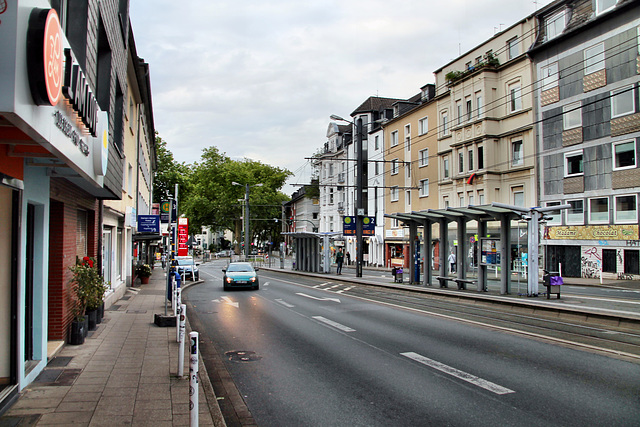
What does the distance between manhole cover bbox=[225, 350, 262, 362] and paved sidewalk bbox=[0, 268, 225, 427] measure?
0.81 m

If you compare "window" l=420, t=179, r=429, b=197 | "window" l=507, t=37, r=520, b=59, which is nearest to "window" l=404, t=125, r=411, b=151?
"window" l=420, t=179, r=429, b=197

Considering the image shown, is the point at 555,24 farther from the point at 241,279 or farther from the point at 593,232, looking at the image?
the point at 241,279

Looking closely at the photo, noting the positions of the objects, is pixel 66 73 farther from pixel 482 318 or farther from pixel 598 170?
pixel 598 170

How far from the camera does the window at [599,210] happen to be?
86.1ft

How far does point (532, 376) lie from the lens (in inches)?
284

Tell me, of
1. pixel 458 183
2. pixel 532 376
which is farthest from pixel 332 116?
pixel 532 376

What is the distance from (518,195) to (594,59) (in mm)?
8794

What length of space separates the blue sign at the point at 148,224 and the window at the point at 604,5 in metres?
24.8

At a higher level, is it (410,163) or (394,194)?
(410,163)

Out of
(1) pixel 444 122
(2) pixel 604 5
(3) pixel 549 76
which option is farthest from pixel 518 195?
(2) pixel 604 5

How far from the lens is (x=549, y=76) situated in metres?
29.1

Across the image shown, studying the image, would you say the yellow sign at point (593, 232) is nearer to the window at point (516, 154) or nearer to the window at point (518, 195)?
the window at point (518, 195)

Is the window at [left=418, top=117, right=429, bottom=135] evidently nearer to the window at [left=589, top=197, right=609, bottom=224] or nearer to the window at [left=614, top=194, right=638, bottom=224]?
the window at [left=589, top=197, right=609, bottom=224]

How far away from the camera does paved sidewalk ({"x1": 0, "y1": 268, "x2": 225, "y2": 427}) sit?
5379mm
